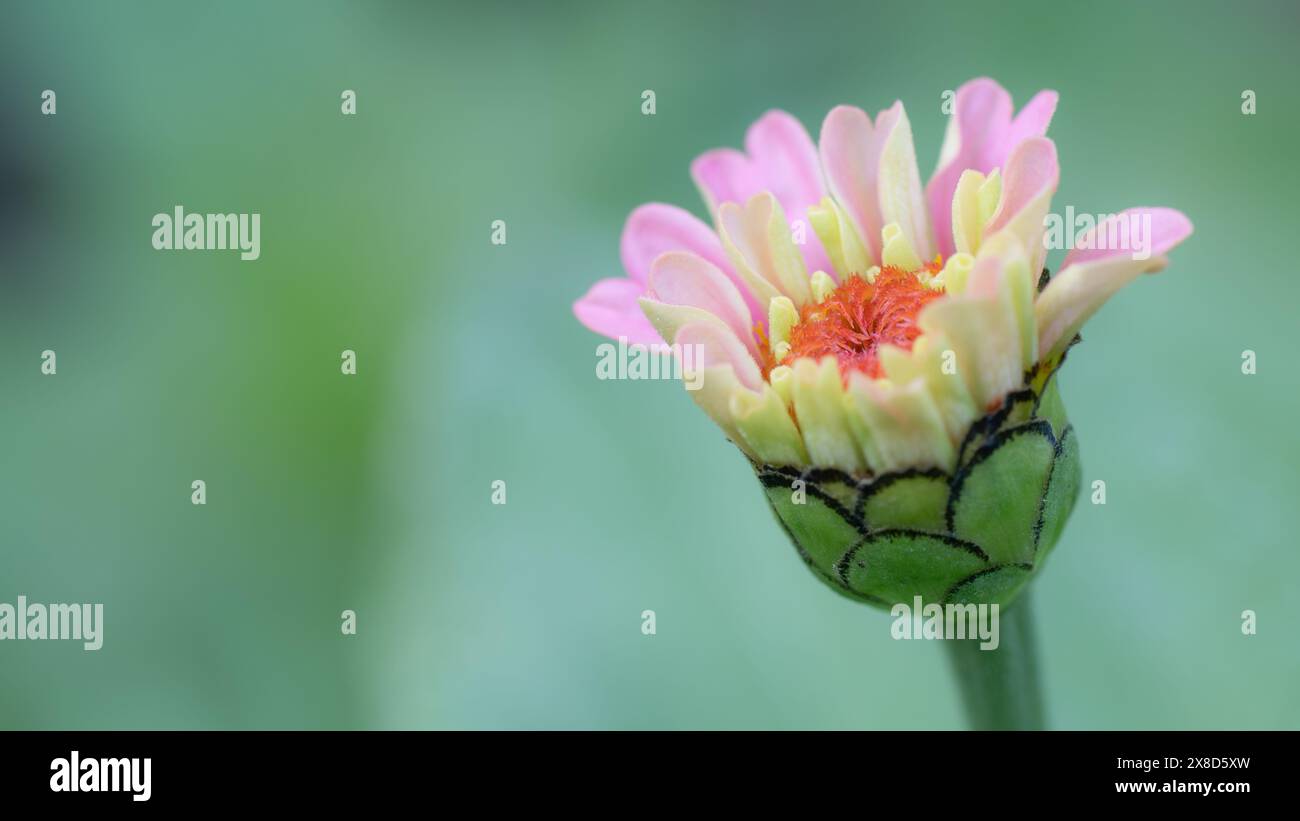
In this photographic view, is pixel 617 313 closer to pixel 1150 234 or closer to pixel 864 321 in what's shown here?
pixel 864 321

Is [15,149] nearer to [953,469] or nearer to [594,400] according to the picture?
[594,400]

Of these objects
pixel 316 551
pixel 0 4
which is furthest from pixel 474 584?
pixel 0 4

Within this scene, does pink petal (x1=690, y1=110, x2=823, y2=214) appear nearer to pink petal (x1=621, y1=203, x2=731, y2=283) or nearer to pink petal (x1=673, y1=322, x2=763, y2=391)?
pink petal (x1=621, y1=203, x2=731, y2=283)

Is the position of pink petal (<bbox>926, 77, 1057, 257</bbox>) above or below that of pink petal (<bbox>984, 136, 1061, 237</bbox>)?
above

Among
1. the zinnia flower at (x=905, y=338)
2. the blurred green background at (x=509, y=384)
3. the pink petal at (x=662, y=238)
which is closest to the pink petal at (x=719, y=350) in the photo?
the zinnia flower at (x=905, y=338)

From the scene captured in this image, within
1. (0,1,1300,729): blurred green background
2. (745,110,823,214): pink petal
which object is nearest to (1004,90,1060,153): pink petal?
(745,110,823,214): pink petal
